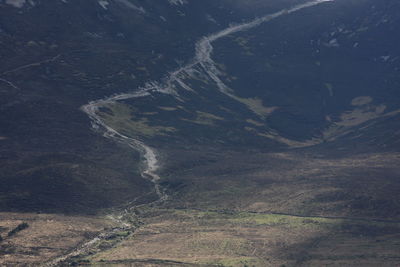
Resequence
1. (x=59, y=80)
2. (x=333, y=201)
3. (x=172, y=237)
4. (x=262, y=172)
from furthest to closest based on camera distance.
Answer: (x=59, y=80) < (x=262, y=172) < (x=333, y=201) < (x=172, y=237)

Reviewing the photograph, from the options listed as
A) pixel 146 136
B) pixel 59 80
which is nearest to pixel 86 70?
pixel 59 80

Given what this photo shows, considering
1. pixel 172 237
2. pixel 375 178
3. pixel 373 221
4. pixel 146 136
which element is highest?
pixel 146 136

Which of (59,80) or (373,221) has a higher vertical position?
(59,80)

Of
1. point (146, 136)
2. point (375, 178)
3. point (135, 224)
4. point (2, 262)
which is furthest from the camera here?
point (146, 136)

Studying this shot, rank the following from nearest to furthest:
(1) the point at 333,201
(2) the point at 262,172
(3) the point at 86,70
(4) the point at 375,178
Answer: (1) the point at 333,201
(4) the point at 375,178
(2) the point at 262,172
(3) the point at 86,70

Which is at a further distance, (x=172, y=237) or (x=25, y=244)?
(x=172, y=237)

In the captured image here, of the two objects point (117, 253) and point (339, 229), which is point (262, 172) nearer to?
point (339, 229)

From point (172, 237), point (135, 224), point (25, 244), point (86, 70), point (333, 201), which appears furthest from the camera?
point (86, 70)

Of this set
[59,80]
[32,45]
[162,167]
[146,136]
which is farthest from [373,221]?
[32,45]

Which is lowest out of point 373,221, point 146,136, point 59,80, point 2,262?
point 2,262

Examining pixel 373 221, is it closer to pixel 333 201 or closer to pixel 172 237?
pixel 333 201
